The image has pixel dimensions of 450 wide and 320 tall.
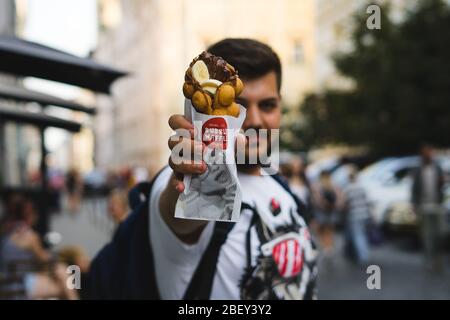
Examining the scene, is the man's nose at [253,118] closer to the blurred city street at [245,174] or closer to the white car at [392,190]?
the blurred city street at [245,174]

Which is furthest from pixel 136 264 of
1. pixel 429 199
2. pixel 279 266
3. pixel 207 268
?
pixel 429 199

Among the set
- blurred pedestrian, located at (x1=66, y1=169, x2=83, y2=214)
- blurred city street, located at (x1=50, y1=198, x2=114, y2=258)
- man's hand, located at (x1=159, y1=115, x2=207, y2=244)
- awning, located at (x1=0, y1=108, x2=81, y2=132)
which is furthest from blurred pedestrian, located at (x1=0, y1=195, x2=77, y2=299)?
blurred pedestrian, located at (x1=66, y1=169, x2=83, y2=214)

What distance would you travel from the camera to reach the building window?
119 feet

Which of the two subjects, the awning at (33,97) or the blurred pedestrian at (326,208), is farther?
the blurred pedestrian at (326,208)

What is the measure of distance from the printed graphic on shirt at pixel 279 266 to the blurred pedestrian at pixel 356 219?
29.3 ft

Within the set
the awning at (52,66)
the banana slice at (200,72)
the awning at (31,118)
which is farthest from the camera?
the awning at (31,118)

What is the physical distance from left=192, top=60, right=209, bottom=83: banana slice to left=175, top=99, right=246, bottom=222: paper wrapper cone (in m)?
0.05

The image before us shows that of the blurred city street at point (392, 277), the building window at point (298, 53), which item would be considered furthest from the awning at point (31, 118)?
the building window at point (298, 53)

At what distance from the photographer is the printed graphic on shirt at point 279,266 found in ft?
5.61

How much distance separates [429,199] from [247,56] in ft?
28.6

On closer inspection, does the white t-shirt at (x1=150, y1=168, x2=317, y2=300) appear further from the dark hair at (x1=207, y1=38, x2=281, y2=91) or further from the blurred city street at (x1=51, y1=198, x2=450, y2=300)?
the blurred city street at (x1=51, y1=198, x2=450, y2=300)

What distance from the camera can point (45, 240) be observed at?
9.42 metres

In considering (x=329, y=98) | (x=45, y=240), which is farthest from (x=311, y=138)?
(x=45, y=240)

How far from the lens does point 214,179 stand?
1216 mm
